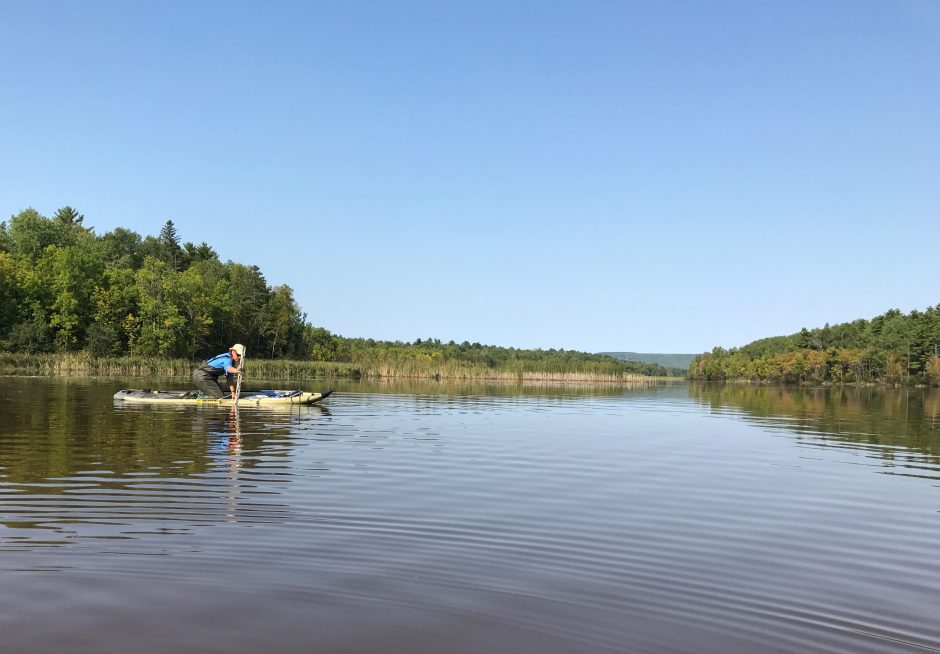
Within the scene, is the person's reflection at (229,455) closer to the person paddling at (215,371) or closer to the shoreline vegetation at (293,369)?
the person paddling at (215,371)

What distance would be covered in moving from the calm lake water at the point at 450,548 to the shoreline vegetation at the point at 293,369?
50.3 metres

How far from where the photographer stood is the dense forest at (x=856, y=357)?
120 meters

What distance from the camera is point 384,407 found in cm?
3156

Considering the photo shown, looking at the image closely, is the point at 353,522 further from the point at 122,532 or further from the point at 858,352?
the point at 858,352

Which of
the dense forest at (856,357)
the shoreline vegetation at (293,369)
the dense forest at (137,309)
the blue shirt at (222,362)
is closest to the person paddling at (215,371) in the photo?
the blue shirt at (222,362)

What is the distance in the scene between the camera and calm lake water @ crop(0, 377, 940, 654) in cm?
556

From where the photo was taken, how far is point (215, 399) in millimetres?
28375

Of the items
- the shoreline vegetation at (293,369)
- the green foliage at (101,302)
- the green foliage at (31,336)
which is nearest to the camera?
the shoreline vegetation at (293,369)

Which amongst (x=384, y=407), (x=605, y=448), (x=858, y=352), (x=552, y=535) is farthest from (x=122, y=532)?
(x=858, y=352)

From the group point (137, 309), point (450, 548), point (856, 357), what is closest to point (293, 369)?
point (137, 309)

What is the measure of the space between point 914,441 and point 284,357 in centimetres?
9190

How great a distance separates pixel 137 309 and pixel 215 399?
2470 inches

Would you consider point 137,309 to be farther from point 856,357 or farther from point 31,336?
point 856,357

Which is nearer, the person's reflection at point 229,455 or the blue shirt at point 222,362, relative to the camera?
the person's reflection at point 229,455
